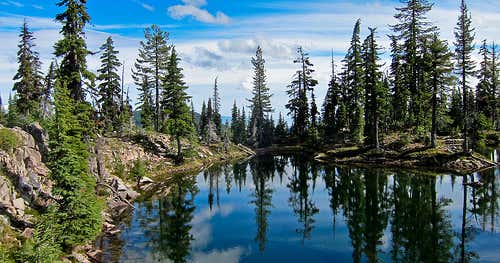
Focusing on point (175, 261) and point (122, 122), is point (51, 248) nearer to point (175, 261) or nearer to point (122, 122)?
point (175, 261)

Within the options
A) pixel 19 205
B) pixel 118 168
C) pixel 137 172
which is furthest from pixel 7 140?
pixel 118 168

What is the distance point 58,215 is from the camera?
20688 millimetres

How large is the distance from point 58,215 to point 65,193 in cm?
118

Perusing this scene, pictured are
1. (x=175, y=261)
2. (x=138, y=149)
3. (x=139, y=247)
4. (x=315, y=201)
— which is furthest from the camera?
(x=138, y=149)

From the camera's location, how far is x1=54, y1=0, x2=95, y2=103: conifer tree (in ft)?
105

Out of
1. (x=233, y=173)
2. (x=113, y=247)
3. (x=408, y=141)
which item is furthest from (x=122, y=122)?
(x=408, y=141)

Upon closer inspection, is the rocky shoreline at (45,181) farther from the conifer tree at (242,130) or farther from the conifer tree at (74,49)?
the conifer tree at (242,130)

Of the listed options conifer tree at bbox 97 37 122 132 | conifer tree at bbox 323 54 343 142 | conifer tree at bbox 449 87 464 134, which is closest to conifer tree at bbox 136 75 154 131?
conifer tree at bbox 97 37 122 132

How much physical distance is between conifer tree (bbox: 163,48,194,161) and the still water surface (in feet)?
28.7

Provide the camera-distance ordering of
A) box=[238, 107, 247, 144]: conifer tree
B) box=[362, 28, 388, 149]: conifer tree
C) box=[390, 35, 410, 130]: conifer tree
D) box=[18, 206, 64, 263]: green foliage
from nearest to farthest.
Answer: box=[18, 206, 64, 263]: green foliage < box=[362, 28, 388, 149]: conifer tree < box=[390, 35, 410, 130]: conifer tree < box=[238, 107, 247, 144]: conifer tree

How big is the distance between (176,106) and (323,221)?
3284cm

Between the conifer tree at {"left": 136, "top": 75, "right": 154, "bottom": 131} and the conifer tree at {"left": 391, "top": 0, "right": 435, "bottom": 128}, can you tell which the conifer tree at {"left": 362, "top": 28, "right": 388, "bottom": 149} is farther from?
the conifer tree at {"left": 136, "top": 75, "right": 154, "bottom": 131}

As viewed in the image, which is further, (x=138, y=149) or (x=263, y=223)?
(x=138, y=149)

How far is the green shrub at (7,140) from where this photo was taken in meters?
24.1
